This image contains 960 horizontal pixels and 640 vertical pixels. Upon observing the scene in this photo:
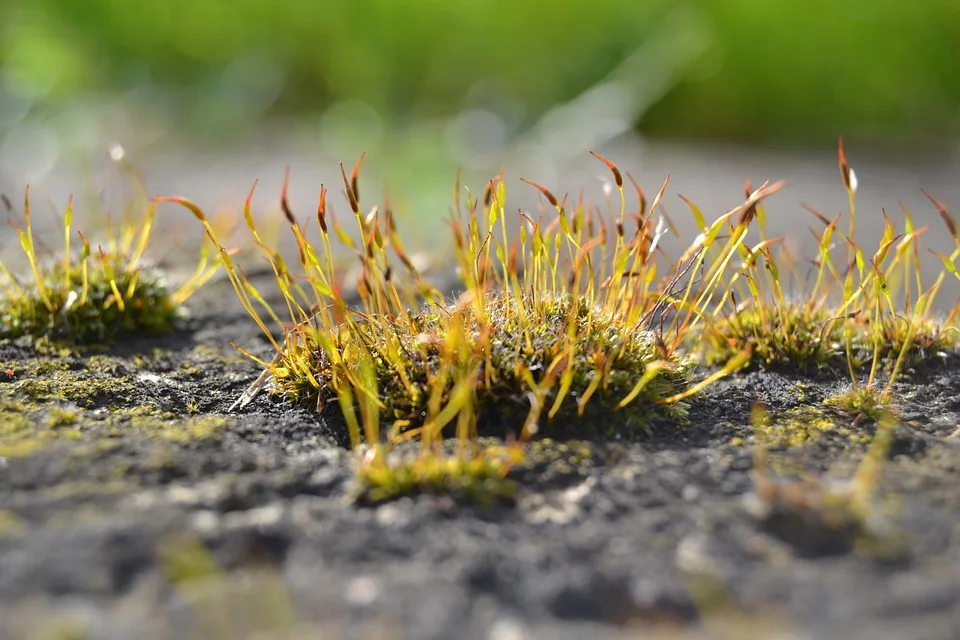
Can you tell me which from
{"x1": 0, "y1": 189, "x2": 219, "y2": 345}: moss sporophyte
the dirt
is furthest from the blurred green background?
the dirt

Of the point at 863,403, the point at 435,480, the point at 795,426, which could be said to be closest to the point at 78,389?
the point at 435,480

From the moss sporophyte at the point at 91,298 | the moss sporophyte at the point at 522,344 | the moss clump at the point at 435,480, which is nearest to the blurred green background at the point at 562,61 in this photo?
the moss sporophyte at the point at 91,298

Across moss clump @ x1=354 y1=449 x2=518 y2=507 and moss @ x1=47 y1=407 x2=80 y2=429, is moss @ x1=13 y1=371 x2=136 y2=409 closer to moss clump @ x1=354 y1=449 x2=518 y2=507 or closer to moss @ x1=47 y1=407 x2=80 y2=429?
moss @ x1=47 y1=407 x2=80 y2=429

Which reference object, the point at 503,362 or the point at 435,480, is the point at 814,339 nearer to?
the point at 503,362

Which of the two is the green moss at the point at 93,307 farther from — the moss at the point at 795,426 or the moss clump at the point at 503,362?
the moss at the point at 795,426

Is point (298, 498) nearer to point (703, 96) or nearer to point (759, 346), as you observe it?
point (759, 346)
